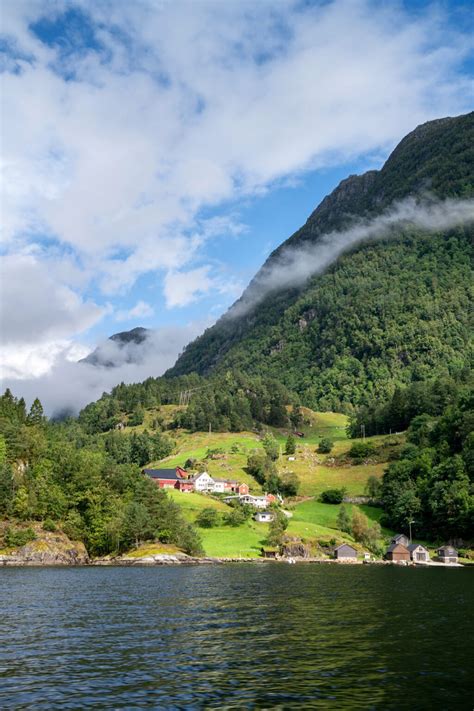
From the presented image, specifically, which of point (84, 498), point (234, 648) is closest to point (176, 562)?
point (84, 498)

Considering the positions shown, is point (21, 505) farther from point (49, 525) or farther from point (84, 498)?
point (84, 498)

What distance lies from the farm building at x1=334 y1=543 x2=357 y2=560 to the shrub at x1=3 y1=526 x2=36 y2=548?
75.4m

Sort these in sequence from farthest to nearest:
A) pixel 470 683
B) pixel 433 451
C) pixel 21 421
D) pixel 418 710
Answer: pixel 433 451 < pixel 21 421 < pixel 470 683 < pixel 418 710

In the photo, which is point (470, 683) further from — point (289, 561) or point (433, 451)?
point (433, 451)

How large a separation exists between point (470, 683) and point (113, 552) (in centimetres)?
12188

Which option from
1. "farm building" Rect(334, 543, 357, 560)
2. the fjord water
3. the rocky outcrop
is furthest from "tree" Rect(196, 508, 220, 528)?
the fjord water

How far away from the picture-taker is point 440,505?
164 m

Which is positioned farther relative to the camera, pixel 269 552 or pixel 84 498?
pixel 269 552

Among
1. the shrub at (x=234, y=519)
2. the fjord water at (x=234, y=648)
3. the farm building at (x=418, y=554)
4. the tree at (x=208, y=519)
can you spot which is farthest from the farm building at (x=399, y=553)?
the fjord water at (x=234, y=648)

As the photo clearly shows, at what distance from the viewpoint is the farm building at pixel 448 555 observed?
145375 mm

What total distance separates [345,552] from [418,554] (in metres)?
18.8

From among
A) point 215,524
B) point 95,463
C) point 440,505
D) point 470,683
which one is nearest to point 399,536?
point 440,505

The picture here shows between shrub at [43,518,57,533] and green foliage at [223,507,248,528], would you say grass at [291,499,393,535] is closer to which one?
green foliage at [223,507,248,528]

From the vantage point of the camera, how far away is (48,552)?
128250 millimetres
